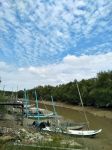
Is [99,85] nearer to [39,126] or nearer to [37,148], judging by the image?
[39,126]

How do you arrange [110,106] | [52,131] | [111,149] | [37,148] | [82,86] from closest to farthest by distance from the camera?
[37,148]
[111,149]
[52,131]
[110,106]
[82,86]

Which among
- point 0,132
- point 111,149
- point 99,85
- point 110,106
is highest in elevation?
point 99,85

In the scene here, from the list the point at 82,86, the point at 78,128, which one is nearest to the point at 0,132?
the point at 78,128

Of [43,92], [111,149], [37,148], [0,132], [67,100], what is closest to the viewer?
[37,148]

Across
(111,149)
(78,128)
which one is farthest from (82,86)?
(111,149)

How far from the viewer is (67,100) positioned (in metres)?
125

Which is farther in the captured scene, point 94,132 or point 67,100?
point 67,100

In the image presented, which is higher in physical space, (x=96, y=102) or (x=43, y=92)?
(x=43, y=92)

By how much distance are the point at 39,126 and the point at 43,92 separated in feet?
428

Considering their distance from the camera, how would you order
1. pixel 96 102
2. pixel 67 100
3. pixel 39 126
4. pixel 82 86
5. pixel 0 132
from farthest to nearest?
pixel 67 100 < pixel 82 86 < pixel 96 102 < pixel 39 126 < pixel 0 132

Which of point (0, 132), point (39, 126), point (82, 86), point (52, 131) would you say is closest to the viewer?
point (0, 132)

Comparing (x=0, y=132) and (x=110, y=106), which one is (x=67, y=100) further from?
(x=0, y=132)

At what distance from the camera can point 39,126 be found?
43938mm

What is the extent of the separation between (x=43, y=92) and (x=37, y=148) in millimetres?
155635
